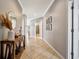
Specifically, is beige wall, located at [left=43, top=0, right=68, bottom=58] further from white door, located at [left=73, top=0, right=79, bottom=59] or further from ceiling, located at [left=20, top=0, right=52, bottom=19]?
ceiling, located at [left=20, top=0, right=52, bottom=19]

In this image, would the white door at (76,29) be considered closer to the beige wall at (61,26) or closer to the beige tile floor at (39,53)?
the beige wall at (61,26)

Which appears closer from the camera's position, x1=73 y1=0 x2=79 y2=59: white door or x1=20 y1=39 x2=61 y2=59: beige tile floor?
x1=73 y1=0 x2=79 y2=59: white door

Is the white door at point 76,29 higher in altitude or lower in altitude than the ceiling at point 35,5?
lower

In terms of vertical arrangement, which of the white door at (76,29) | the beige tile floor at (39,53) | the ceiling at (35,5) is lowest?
the beige tile floor at (39,53)

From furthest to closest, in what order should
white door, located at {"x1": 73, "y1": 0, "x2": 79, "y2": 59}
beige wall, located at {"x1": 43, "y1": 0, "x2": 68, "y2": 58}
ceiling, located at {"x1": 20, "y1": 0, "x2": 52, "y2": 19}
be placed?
ceiling, located at {"x1": 20, "y1": 0, "x2": 52, "y2": 19} → beige wall, located at {"x1": 43, "y1": 0, "x2": 68, "y2": 58} → white door, located at {"x1": 73, "y1": 0, "x2": 79, "y2": 59}

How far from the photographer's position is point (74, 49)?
368 cm

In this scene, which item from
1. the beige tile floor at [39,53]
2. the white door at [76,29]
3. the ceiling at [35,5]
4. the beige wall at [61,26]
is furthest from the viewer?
the ceiling at [35,5]

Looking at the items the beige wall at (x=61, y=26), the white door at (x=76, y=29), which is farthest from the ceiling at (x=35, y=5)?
the white door at (x=76, y=29)

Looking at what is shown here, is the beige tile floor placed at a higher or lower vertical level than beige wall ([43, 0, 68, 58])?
lower

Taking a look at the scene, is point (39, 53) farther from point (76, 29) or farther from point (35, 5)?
point (35, 5)

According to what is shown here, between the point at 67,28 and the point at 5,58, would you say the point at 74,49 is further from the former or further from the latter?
the point at 5,58

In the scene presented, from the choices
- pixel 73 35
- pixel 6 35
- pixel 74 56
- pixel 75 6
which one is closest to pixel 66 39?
pixel 73 35

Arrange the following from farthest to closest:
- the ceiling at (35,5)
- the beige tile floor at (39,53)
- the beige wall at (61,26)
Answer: the ceiling at (35,5)
the beige tile floor at (39,53)
the beige wall at (61,26)

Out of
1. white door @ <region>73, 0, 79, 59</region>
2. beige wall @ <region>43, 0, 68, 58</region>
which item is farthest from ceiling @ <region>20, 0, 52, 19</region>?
white door @ <region>73, 0, 79, 59</region>
